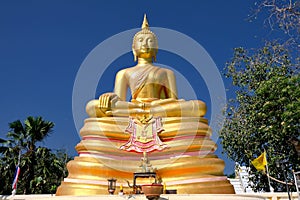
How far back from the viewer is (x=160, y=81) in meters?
11.5

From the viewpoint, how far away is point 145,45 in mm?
12344

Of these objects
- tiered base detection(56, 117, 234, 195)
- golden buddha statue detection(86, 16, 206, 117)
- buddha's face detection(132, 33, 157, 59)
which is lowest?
tiered base detection(56, 117, 234, 195)

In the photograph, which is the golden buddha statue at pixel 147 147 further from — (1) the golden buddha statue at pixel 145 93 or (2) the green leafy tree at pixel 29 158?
(2) the green leafy tree at pixel 29 158

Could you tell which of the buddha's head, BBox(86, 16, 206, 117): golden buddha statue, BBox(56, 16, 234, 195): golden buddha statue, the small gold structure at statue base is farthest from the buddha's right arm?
the small gold structure at statue base

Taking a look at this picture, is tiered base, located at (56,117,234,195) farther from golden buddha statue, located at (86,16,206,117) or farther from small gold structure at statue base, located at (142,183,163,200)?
small gold structure at statue base, located at (142,183,163,200)

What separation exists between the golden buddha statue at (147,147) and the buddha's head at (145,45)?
7.12 feet

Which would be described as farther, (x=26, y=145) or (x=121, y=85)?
(x=26, y=145)

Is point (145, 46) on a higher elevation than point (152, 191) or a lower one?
higher

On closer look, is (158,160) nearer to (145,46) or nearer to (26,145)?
(145,46)

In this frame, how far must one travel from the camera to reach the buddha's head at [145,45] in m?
12.4

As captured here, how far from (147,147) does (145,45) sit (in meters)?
4.27

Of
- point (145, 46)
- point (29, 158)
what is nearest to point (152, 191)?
point (145, 46)

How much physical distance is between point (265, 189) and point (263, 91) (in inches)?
229

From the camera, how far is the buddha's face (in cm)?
1235
